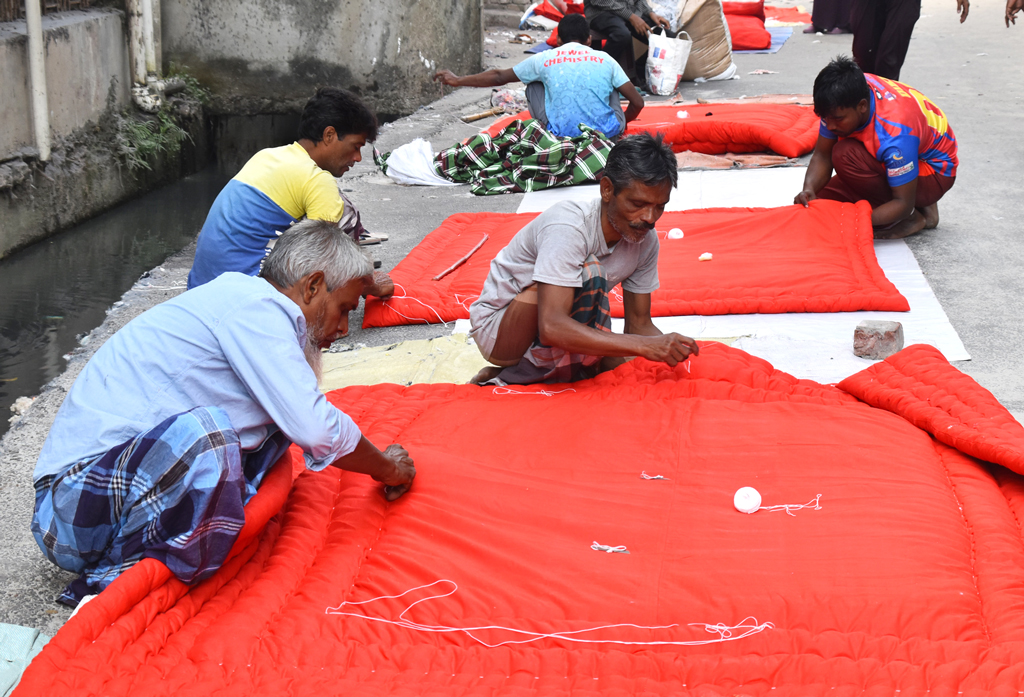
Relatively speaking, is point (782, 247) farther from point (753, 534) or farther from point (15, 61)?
point (15, 61)

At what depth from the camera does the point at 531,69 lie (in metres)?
6.38

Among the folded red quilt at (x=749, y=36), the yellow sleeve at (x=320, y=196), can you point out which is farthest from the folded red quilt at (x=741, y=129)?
the folded red quilt at (x=749, y=36)

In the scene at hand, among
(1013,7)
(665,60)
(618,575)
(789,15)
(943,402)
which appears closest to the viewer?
(618,575)

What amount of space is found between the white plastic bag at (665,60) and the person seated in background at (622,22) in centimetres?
13

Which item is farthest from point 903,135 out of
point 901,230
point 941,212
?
point 941,212

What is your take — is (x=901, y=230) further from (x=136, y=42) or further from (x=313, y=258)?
(x=136, y=42)

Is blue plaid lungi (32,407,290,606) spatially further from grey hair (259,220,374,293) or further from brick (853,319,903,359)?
brick (853,319,903,359)

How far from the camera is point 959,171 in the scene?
558 cm

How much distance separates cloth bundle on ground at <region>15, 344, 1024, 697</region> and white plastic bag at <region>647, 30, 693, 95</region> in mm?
6450

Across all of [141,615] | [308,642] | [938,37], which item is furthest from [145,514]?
[938,37]

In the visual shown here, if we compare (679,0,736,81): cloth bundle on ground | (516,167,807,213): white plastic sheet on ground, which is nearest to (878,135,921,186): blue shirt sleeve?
(516,167,807,213): white plastic sheet on ground

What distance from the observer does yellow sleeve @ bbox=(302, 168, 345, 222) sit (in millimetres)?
3723

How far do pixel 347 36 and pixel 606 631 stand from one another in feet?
24.7

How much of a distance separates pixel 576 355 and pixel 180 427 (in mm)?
1473
